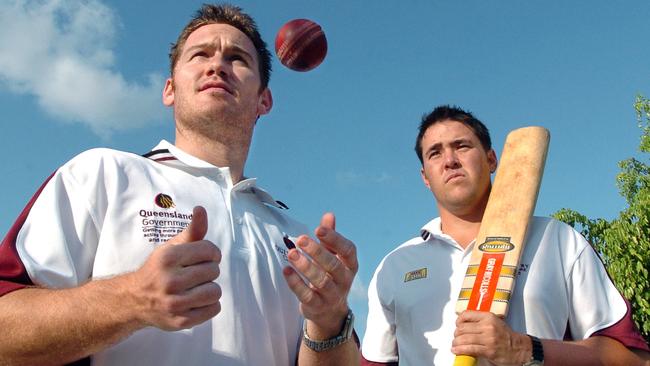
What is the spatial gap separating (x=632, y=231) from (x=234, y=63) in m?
12.8

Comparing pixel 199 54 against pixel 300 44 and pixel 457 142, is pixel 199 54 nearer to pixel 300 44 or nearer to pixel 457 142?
pixel 300 44

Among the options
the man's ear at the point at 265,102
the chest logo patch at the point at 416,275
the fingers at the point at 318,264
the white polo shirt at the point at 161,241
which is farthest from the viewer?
the chest logo patch at the point at 416,275

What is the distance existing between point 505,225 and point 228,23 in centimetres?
177

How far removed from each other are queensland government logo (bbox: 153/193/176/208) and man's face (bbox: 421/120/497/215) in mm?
1731

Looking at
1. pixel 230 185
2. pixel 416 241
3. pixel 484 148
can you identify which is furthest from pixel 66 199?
pixel 484 148

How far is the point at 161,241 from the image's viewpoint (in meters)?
2.23

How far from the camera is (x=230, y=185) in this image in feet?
8.55

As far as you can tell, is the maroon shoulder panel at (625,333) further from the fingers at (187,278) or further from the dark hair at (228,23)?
the fingers at (187,278)

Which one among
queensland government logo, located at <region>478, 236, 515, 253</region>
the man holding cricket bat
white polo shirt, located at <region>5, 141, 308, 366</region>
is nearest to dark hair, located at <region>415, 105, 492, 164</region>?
the man holding cricket bat

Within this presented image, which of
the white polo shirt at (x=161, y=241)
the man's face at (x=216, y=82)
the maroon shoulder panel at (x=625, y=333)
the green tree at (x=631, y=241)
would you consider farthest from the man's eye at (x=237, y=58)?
the green tree at (x=631, y=241)

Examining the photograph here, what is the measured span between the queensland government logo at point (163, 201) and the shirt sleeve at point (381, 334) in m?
1.62

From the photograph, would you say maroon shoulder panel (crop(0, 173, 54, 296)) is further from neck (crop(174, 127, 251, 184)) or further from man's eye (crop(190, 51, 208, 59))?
man's eye (crop(190, 51, 208, 59))

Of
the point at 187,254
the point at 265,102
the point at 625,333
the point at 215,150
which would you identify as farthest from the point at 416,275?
the point at 187,254

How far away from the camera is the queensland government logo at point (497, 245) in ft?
10.8
